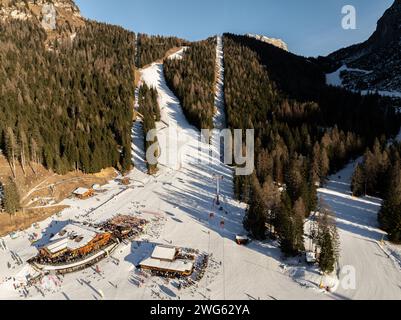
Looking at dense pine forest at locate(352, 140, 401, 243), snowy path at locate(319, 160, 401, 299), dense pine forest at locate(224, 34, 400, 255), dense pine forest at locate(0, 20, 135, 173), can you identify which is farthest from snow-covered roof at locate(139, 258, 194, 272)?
dense pine forest at locate(0, 20, 135, 173)

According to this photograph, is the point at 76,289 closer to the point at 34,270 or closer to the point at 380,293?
the point at 34,270

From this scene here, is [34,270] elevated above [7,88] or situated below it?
below

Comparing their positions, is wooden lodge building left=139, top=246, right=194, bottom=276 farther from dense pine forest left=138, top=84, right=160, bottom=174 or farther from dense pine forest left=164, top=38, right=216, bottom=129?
dense pine forest left=164, top=38, right=216, bottom=129

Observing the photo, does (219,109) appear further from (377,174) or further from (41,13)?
(41,13)

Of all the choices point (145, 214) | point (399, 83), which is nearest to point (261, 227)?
point (145, 214)

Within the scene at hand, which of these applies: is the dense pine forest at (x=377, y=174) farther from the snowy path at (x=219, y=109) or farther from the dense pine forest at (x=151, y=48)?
the dense pine forest at (x=151, y=48)

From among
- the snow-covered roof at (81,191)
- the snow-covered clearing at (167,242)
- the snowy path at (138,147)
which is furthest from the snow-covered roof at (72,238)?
the snowy path at (138,147)
